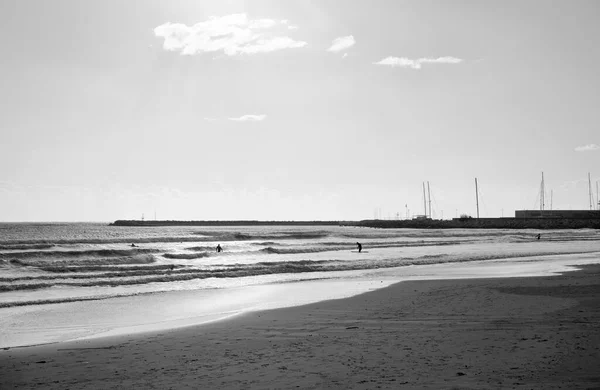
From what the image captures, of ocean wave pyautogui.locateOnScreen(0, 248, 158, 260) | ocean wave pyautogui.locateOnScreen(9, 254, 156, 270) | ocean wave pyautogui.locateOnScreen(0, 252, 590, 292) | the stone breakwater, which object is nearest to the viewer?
ocean wave pyautogui.locateOnScreen(0, 252, 590, 292)

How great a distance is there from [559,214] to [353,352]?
167590 mm

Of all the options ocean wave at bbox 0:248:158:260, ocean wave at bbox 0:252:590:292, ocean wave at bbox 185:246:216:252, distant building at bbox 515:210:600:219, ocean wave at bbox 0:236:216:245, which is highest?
distant building at bbox 515:210:600:219

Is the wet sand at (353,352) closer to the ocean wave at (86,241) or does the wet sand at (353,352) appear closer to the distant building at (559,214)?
the ocean wave at (86,241)

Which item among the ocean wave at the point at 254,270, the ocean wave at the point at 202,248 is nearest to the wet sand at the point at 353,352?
the ocean wave at the point at 254,270

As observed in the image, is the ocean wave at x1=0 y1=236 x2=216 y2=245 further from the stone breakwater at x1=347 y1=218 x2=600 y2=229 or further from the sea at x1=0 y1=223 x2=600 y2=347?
the stone breakwater at x1=347 y1=218 x2=600 y2=229

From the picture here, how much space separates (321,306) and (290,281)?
11.1 meters

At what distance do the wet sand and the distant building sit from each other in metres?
155

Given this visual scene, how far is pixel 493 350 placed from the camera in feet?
31.9

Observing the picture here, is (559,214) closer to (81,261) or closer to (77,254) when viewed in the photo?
(77,254)

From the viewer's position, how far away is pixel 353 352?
392 inches

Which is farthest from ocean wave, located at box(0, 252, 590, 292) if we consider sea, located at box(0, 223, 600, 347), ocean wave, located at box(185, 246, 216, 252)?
ocean wave, located at box(185, 246, 216, 252)

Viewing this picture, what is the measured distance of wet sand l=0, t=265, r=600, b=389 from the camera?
816 centimetres

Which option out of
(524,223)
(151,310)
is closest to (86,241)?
(151,310)

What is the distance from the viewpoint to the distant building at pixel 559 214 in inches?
6020
